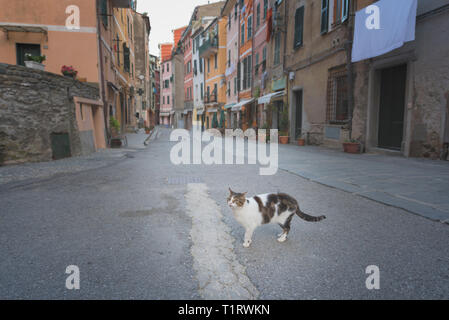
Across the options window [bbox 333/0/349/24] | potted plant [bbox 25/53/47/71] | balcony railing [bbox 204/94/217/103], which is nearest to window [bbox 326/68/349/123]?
window [bbox 333/0/349/24]

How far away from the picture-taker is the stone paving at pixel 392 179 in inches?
165

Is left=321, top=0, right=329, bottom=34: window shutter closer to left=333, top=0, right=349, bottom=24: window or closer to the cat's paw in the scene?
left=333, top=0, right=349, bottom=24: window

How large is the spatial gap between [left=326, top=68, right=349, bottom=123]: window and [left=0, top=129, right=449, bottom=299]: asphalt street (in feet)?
25.7

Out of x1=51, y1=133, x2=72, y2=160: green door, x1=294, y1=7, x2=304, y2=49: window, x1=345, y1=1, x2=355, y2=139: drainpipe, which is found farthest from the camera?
x1=294, y1=7, x2=304, y2=49: window

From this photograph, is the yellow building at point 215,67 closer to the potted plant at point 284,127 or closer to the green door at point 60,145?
the potted plant at point 284,127

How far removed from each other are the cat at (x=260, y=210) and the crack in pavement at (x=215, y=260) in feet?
0.96

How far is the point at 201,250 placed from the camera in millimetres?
2818

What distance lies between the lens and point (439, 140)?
7.90 m

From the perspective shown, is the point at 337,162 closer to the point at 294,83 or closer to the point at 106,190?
the point at 106,190

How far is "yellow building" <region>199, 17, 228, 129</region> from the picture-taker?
3269 cm

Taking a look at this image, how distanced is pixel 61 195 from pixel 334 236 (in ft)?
13.3

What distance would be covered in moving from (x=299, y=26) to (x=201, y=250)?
14.7m

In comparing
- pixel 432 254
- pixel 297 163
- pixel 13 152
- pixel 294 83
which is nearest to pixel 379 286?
pixel 432 254

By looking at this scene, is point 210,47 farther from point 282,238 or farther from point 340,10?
point 282,238
